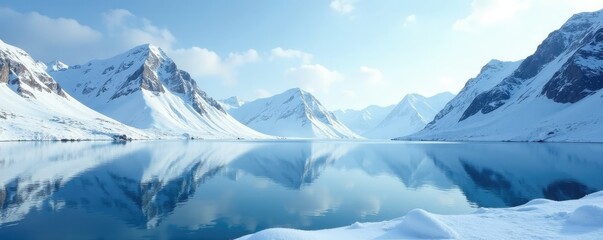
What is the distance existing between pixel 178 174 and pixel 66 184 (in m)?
15.3

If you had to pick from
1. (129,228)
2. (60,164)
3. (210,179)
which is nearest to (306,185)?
(210,179)

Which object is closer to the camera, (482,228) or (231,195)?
(482,228)

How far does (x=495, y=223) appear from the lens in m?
21.3

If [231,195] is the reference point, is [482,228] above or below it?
above

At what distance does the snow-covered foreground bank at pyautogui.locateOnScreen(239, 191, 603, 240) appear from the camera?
17.6 metres

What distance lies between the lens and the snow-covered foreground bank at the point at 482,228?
57.7ft

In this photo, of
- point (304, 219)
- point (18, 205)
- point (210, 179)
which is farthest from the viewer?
point (210, 179)

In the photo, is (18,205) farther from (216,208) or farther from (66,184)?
(216,208)

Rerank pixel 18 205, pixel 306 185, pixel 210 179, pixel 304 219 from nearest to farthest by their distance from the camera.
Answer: pixel 304 219, pixel 18 205, pixel 306 185, pixel 210 179

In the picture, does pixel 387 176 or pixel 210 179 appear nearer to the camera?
pixel 210 179

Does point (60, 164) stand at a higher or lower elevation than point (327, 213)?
higher

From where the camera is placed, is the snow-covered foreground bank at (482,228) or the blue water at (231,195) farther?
the blue water at (231,195)

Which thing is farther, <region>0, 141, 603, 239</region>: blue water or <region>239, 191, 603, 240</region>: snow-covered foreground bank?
<region>0, 141, 603, 239</region>: blue water

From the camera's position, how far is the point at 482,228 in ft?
65.9
